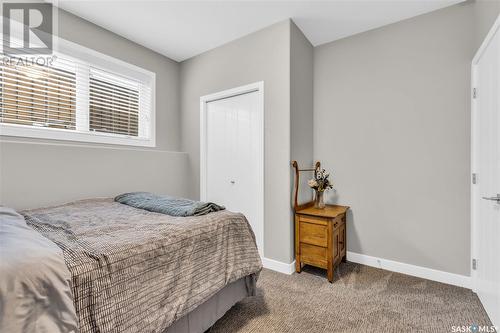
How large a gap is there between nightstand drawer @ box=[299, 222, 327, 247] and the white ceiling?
85.6 inches

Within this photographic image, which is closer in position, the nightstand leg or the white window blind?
the white window blind

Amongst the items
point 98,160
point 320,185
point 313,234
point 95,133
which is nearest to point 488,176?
point 320,185

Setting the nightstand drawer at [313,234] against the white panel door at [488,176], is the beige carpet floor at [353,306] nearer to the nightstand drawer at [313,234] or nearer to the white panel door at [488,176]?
the white panel door at [488,176]

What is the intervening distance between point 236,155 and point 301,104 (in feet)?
3.26

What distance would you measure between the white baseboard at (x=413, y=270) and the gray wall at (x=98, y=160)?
2461 mm

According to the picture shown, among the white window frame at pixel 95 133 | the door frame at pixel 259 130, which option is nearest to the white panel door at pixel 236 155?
the door frame at pixel 259 130

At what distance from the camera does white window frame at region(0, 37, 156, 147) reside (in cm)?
214

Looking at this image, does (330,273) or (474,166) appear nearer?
(474,166)

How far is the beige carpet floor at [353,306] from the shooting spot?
1631mm

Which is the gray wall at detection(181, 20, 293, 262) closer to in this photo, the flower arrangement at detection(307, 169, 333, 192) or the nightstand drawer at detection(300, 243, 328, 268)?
the nightstand drawer at detection(300, 243, 328, 268)

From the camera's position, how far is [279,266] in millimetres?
2518

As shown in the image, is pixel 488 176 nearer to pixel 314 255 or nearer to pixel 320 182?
pixel 320 182

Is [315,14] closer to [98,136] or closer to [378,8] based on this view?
[378,8]

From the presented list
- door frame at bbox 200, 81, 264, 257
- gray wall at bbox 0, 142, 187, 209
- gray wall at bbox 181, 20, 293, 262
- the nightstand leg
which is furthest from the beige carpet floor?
gray wall at bbox 0, 142, 187, 209
